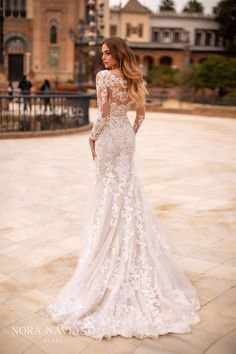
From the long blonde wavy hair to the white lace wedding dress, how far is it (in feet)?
0.19

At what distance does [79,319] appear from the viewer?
3262mm

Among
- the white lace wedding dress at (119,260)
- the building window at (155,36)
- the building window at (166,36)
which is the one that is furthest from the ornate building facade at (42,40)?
the white lace wedding dress at (119,260)

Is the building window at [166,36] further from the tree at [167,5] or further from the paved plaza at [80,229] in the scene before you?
the paved plaza at [80,229]

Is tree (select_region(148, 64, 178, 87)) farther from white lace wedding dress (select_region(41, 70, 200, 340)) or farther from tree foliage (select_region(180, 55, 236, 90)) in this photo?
white lace wedding dress (select_region(41, 70, 200, 340))

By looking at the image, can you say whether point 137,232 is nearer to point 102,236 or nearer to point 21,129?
point 102,236

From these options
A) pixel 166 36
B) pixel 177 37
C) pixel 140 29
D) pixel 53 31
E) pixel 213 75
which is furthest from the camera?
pixel 177 37

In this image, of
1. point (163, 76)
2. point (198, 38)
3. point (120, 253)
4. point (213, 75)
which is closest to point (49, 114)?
point (120, 253)

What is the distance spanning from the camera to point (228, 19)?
51.2m

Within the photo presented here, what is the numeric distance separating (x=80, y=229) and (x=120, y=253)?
209cm

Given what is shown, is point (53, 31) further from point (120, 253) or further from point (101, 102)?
point (120, 253)

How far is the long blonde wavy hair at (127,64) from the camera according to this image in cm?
330

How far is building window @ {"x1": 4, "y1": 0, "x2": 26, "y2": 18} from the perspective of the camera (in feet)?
143

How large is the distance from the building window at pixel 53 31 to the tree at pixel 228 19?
61.0ft

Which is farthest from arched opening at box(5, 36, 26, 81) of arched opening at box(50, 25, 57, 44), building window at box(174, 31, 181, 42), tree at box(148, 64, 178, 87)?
building window at box(174, 31, 181, 42)
